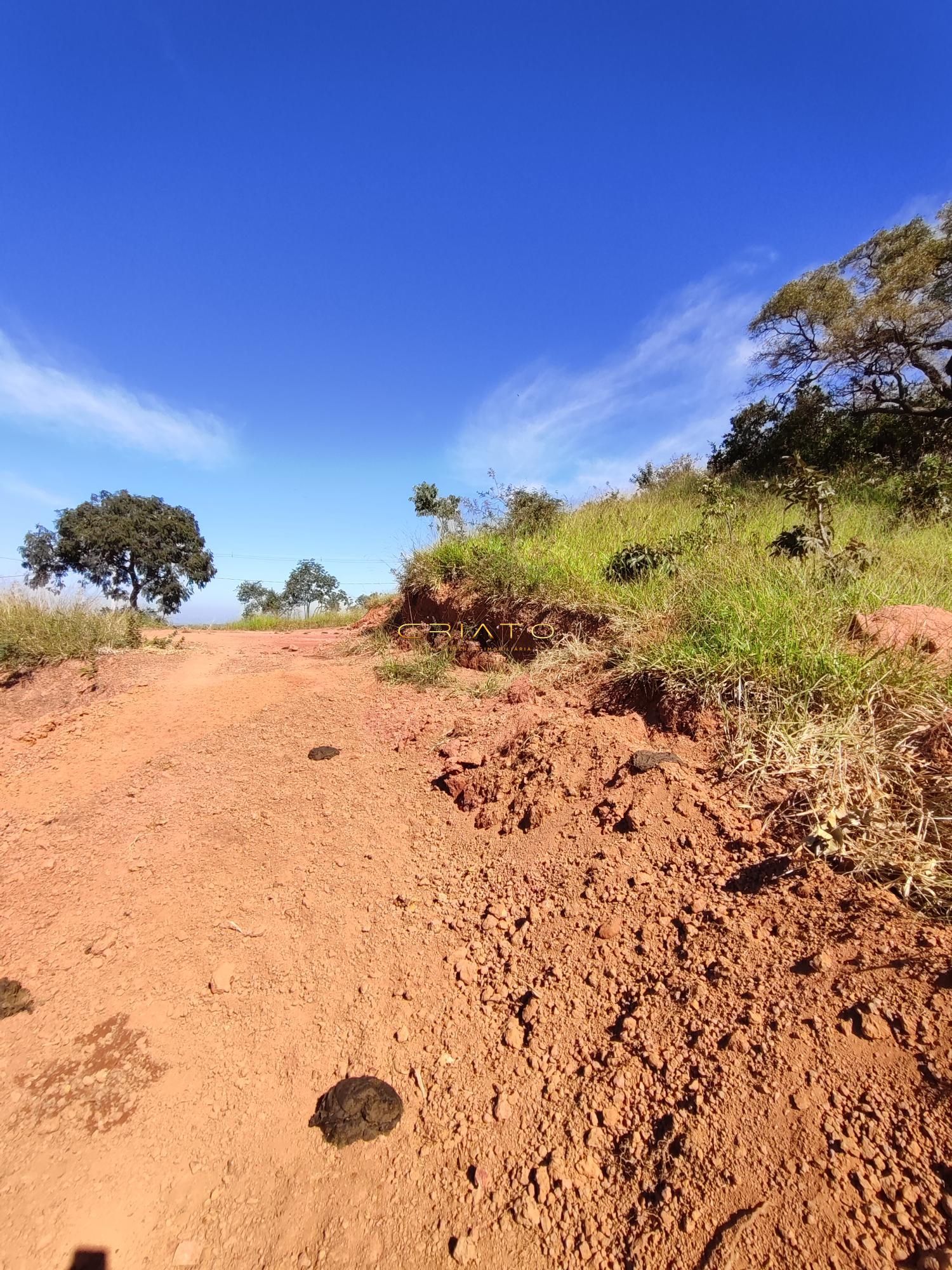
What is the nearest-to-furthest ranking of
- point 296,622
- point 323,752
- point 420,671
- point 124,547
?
point 323,752 < point 420,671 < point 296,622 < point 124,547

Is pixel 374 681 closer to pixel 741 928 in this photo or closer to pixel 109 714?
pixel 109 714

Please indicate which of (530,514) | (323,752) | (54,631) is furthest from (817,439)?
(54,631)

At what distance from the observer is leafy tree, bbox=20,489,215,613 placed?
18.7 meters

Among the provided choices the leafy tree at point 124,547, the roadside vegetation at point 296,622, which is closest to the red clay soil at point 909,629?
the roadside vegetation at point 296,622

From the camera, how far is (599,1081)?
142cm

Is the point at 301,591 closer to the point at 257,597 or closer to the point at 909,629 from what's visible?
the point at 257,597

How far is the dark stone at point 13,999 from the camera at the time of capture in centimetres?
183

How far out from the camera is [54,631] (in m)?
5.63

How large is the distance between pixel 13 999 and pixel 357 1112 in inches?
51.4

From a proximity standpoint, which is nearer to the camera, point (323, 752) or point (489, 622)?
point (323, 752)

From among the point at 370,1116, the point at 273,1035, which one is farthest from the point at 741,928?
the point at 273,1035

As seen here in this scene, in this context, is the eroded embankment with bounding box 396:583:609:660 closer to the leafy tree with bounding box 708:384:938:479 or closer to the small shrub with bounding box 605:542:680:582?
the small shrub with bounding box 605:542:680:582

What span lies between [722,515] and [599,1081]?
4.46 metres

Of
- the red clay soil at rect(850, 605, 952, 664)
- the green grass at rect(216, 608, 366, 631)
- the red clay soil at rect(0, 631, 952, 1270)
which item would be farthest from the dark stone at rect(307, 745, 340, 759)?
the green grass at rect(216, 608, 366, 631)
